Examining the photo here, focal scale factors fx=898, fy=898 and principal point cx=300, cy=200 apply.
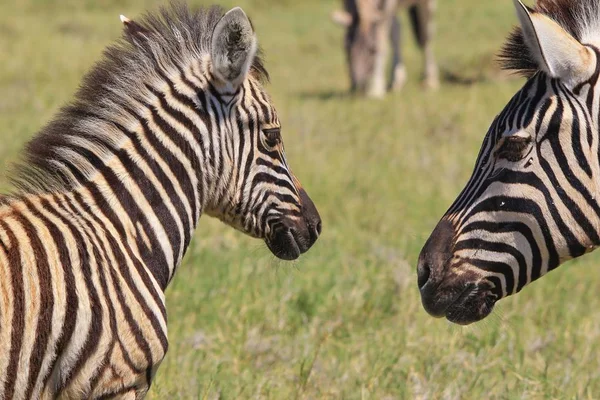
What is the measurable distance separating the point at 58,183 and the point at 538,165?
192cm

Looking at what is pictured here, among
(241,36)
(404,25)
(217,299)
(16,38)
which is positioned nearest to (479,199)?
(241,36)

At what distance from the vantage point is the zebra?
16047mm

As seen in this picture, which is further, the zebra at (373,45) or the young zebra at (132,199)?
the zebra at (373,45)

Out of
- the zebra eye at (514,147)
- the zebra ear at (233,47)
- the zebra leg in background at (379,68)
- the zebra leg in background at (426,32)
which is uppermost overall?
the zebra leg in background at (426,32)

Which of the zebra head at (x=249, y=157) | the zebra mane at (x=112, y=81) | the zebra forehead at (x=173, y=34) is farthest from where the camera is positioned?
the zebra forehead at (x=173, y=34)

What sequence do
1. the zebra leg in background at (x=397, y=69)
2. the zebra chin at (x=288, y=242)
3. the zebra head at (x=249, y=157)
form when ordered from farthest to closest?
the zebra leg in background at (x=397, y=69)
the zebra chin at (x=288, y=242)
the zebra head at (x=249, y=157)

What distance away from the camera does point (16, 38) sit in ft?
51.2

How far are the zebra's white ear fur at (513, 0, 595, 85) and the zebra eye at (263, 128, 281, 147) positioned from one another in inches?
45.6

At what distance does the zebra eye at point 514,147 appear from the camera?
3.55 meters

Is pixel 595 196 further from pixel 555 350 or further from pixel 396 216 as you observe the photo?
pixel 396 216

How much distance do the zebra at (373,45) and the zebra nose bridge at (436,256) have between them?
11.7m

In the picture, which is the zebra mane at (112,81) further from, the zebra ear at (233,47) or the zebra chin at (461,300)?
the zebra chin at (461,300)

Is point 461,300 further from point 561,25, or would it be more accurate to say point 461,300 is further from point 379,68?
point 379,68

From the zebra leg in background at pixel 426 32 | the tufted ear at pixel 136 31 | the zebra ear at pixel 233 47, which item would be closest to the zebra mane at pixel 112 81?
the tufted ear at pixel 136 31
